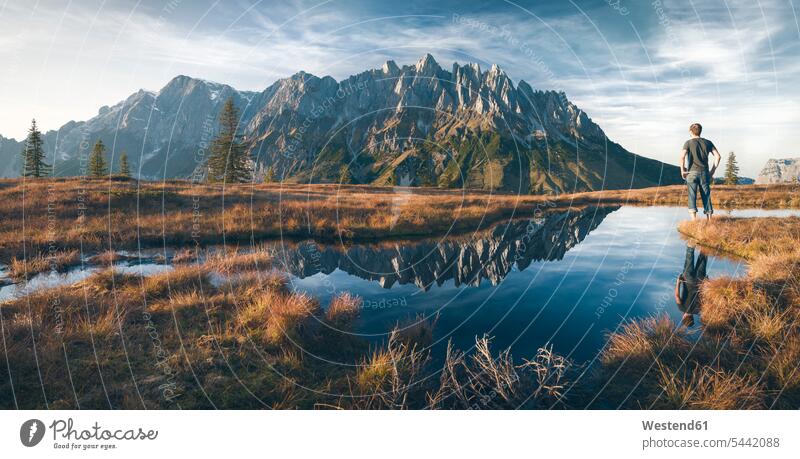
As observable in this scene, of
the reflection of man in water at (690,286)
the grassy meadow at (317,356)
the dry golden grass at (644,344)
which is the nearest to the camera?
the grassy meadow at (317,356)

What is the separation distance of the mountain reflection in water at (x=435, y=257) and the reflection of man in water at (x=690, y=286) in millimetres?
4266

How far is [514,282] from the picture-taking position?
11422 mm

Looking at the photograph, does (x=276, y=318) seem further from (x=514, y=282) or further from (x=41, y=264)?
(x=41, y=264)

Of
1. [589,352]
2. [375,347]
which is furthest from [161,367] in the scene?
[589,352]

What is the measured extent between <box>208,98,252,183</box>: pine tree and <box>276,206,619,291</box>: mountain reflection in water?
57710 mm

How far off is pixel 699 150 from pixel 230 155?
70355 mm

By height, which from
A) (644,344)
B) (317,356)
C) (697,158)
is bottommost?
(317,356)

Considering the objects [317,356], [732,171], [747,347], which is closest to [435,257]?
[317,356]

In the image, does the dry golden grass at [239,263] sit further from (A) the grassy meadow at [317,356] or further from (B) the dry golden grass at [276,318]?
(B) the dry golden grass at [276,318]

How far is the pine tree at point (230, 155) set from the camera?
222 feet

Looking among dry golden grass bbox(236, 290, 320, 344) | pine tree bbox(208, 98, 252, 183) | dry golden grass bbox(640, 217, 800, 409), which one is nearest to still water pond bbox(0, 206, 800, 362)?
dry golden grass bbox(640, 217, 800, 409)

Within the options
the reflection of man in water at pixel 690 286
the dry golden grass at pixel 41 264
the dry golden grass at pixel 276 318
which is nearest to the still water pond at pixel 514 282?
the reflection of man in water at pixel 690 286

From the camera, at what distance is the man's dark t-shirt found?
1402cm

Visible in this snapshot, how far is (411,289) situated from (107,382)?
736 cm
